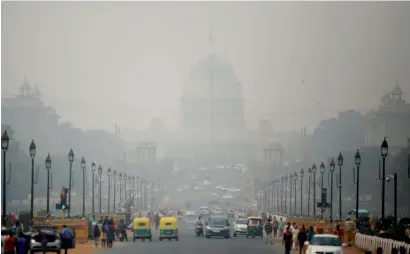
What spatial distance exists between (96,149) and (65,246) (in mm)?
111980

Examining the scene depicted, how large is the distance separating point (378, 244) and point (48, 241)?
14.1m

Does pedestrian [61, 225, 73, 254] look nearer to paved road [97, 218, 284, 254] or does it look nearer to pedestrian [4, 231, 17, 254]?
paved road [97, 218, 284, 254]

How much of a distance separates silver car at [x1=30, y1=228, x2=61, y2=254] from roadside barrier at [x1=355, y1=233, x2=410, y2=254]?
13692 mm

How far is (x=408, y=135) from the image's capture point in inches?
5807

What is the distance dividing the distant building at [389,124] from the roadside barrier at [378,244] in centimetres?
8050

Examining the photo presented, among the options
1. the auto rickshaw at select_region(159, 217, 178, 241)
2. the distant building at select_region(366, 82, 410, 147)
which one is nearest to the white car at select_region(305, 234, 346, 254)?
the auto rickshaw at select_region(159, 217, 178, 241)

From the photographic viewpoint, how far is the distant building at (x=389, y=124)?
146750 millimetres

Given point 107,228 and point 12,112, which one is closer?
point 107,228

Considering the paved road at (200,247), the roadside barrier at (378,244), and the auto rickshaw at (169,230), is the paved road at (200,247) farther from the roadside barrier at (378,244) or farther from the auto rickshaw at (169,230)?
the roadside barrier at (378,244)

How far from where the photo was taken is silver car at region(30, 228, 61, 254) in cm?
5306

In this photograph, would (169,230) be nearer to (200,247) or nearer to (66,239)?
(200,247)

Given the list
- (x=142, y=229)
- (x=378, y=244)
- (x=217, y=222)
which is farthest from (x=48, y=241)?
(x=217, y=222)

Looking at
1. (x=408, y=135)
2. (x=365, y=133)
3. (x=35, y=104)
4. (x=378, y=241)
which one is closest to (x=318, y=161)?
(x=365, y=133)

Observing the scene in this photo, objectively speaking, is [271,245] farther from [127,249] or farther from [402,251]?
[402,251]
